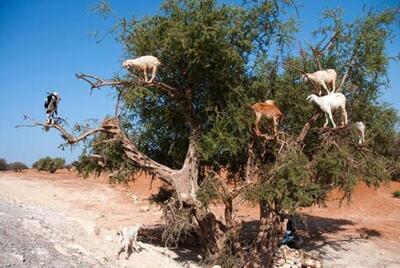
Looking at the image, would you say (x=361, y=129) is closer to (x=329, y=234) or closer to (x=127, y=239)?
(x=127, y=239)

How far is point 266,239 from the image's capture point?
13.2m

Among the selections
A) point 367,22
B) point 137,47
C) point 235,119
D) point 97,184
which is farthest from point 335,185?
point 97,184

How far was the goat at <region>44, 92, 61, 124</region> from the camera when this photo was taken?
10680mm

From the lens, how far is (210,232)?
13273 millimetres

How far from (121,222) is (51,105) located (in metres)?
9.17

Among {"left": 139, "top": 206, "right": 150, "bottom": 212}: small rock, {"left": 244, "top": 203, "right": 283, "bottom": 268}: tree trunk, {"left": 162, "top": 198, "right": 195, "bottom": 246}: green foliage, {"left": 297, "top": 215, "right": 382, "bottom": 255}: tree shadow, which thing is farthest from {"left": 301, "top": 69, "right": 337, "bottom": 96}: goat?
{"left": 139, "top": 206, "right": 150, "bottom": 212}: small rock

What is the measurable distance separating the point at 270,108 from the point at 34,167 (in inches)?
1634

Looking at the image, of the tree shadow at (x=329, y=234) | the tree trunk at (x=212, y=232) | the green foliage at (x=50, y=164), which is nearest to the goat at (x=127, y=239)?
the tree trunk at (x=212, y=232)

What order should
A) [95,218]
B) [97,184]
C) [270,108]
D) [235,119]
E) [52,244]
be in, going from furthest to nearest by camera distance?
[97,184] → [95,218] → [235,119] → [270,108] → [52,244]

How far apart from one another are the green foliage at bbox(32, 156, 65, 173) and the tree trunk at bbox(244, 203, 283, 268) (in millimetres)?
31272

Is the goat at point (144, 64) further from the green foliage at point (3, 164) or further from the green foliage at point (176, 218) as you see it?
the green foliage at point (3, 164)

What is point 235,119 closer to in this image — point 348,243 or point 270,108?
point 270,108

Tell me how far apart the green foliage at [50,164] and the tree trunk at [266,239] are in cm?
3127

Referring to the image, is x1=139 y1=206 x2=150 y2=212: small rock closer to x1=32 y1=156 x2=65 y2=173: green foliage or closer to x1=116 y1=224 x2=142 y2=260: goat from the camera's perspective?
x1=116 y1=224 x2=142 y2=260: goat
